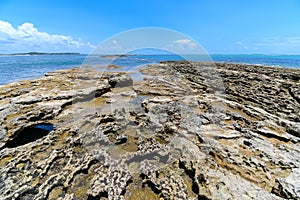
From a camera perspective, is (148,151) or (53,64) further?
(53,64)

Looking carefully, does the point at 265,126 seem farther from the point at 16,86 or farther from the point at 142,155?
the point at 16,86

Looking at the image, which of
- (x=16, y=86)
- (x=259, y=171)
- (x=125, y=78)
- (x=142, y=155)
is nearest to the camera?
(x=259, y=171)

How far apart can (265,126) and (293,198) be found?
4014mm

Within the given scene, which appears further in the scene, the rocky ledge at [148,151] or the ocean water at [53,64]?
the ocean water at [53,64]

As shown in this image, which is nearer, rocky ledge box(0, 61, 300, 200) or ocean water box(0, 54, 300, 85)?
rocky ledge box(0, 61, 300, 200)

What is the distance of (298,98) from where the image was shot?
36.9ft

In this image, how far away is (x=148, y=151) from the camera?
5.95 m

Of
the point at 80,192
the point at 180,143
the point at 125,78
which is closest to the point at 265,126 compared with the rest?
the point at 180,143

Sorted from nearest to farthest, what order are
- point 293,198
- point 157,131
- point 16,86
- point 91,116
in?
point 293,198 < point 157,131 < point 91,116 < point 16,86

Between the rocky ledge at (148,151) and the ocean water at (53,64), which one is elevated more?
the rocky ledge at (148,151)

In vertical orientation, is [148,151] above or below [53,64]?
above

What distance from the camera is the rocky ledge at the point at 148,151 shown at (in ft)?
14.4

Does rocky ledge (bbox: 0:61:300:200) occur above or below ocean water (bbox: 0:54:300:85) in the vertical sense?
above

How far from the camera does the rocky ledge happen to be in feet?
14.4
